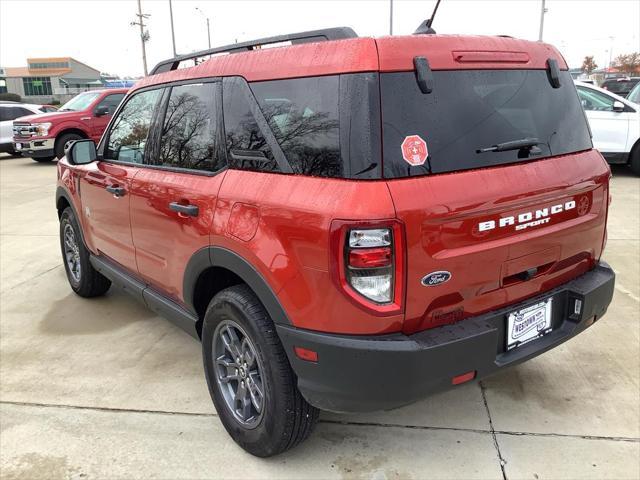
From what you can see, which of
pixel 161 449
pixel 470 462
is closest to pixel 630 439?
pixel 470 462

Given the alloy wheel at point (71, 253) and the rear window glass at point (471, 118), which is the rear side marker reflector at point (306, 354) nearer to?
the rear window glass at point (471, 118)

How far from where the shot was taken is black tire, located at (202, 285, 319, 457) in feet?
7.51

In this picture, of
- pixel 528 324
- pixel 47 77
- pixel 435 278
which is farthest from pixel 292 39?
pixel 47 77

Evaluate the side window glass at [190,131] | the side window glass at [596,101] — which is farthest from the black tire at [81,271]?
the side window glass at [596,101]

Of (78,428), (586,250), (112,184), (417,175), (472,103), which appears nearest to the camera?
(417,175)

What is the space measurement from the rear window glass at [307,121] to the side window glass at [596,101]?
28.6 feet

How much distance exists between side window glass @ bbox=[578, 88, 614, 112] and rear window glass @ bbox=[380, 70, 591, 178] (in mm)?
7900

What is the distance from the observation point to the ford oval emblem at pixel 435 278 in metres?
2.02

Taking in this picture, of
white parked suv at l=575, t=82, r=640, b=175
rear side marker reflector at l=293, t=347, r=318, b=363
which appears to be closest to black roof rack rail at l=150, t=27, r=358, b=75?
rear side marker reflector at l=293, t=347, r=318, b=363

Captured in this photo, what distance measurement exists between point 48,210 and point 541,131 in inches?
316

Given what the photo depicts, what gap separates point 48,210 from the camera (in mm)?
8539

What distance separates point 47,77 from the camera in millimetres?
90062

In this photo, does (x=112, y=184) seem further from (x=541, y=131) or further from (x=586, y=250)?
(x=586, y=250)

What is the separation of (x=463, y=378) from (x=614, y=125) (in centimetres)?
890
